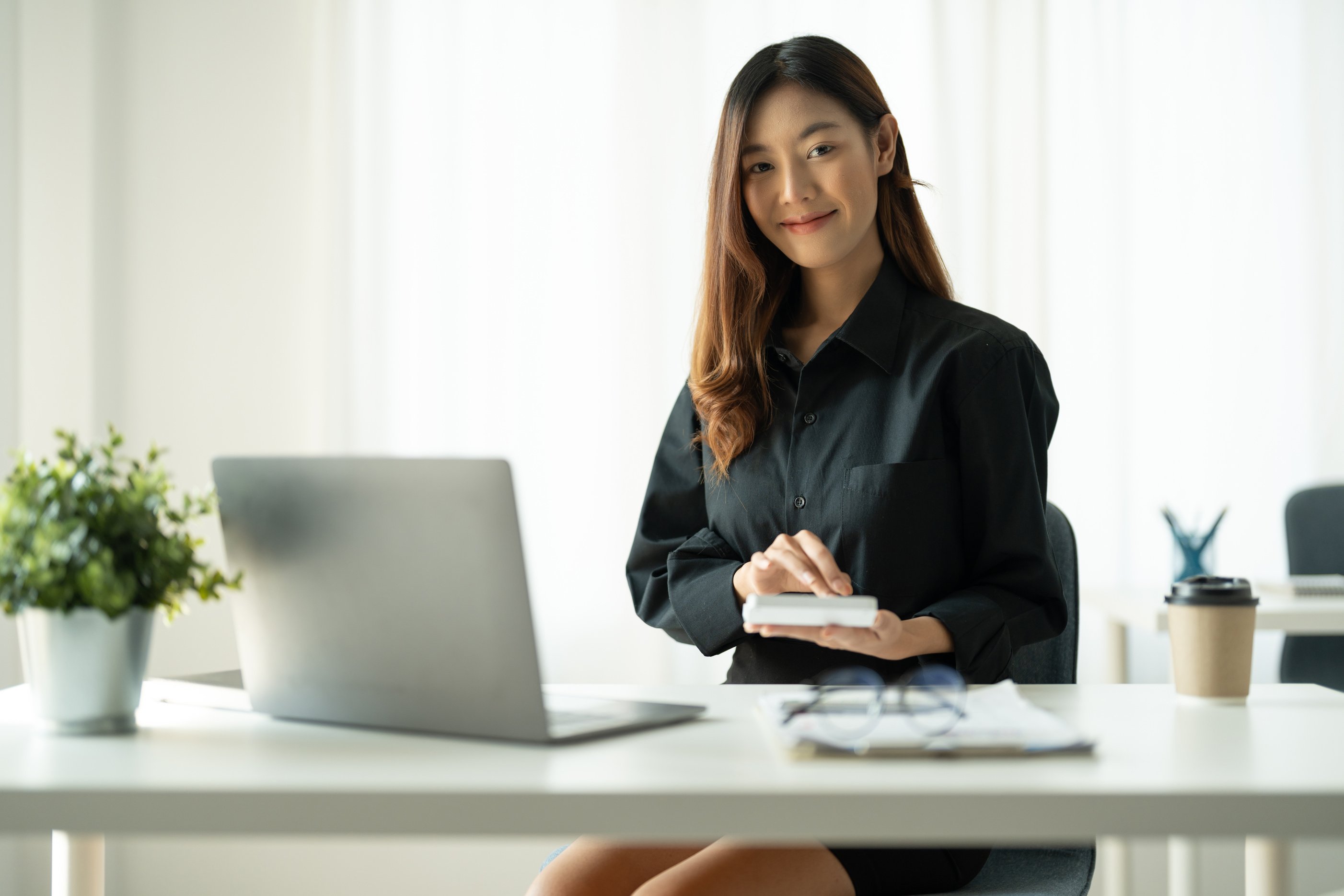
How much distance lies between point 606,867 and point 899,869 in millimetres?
292

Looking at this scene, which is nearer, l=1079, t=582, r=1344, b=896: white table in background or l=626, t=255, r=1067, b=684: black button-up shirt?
l=626, t=255, r=1067, b=684: black button-up shirt

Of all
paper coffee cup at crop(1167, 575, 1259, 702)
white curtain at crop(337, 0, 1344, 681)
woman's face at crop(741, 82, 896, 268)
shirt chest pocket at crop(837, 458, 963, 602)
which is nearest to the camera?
paper coffee cup at crop(1167, 575, 1259, 702)

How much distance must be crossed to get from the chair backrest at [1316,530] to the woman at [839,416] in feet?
3.76

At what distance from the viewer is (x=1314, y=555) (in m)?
2.40

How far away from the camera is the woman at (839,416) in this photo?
4.57 feet

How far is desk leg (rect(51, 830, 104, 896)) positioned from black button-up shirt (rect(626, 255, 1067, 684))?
68 cm

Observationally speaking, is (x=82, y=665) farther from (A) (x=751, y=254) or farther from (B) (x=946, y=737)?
(A) (x=751, y=254)

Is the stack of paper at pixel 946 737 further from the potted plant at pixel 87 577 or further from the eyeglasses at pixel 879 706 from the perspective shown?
the potted plant at pixel 87 577

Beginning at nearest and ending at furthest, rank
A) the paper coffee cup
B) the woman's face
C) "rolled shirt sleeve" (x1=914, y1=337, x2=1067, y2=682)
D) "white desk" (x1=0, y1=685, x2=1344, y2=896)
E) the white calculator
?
"white desk" (x1=0, y1=685, x2=1344, y2=896), the white calculator, the paper coffee cup, "rolled shirt sleeve" (x1=914, y1=337, x2=1067, y2=682), the woman's face

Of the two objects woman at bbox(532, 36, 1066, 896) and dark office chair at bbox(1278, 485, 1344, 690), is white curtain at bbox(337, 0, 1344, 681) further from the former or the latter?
woman at bbox(532, 36, 1066, 896)

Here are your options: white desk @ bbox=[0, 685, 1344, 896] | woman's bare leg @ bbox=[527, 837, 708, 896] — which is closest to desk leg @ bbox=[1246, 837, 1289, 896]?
white desk @ bbox=[0, 685, 1344, 896]

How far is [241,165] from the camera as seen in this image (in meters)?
2.67

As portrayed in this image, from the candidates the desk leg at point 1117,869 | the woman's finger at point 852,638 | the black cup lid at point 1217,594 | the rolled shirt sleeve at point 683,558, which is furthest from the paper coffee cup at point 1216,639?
the desk leg at point 1117,869

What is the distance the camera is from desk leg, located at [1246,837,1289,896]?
108cm
